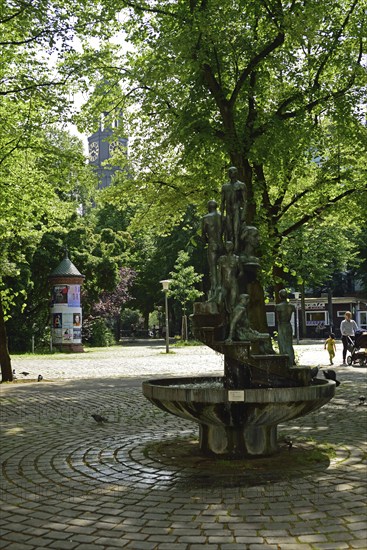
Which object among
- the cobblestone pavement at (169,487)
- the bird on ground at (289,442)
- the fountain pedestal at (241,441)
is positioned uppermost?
the fountain pedestal at (241,441)

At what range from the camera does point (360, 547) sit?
4.49 metres

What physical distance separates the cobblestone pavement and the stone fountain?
376 millimetres

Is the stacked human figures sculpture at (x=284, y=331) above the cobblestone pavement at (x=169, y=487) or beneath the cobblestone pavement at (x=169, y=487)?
above

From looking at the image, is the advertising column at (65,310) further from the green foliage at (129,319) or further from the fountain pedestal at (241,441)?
the green foliage at (129,319)

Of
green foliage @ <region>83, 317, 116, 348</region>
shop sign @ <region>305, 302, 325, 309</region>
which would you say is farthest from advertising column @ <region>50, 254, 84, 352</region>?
shop sign @ <region>305, 302, 325, 309</region>

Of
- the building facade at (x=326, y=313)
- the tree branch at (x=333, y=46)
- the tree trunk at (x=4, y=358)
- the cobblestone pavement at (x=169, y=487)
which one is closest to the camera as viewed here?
the cobblestone pavement at (x=169, y=487)

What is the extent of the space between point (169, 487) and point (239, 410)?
4.50ft

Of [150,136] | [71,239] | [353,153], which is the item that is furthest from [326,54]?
[71,239]

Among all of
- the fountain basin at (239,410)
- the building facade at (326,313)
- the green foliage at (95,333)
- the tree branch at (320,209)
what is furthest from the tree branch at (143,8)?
the building facade at (326,313)

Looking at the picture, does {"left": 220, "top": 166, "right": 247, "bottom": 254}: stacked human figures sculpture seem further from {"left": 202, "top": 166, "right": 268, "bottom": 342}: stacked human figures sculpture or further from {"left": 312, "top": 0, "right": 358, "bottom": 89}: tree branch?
{"left": 312, "top": 0, "right": 358, "bottom": 89}: tree branch

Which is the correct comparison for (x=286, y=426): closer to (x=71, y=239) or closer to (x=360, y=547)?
(x=360, y=547)

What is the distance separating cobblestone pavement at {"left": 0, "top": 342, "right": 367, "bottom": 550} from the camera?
4836 mm

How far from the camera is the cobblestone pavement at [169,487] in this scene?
4.84 meters

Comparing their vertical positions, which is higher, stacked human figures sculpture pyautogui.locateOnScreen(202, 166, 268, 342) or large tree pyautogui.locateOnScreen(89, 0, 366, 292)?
large tree pyautogui.locateOnScreen(89, 0, 366, 292)
